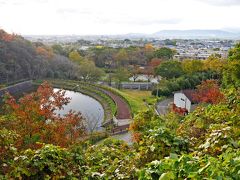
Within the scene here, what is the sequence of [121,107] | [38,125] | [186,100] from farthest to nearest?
[121,107] < [186,100] < [38,125]

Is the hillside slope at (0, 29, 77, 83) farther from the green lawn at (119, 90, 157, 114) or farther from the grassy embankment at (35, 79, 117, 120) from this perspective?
the green lawn at (119, 90, 157, 114)

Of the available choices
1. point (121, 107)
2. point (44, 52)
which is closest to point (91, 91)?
point (121, 107)

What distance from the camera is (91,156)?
5.91 metres

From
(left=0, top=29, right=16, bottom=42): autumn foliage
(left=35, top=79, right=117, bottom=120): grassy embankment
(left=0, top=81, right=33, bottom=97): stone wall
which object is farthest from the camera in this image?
(left=0, top=29, right=16, bottom=42): autumn foliage

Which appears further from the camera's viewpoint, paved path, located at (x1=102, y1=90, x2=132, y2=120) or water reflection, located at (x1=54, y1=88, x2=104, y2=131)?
water reflection, located at (x1=54, y1=88, x2=104, y2=131)

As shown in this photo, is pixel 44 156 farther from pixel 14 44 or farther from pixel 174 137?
pixel 14 44

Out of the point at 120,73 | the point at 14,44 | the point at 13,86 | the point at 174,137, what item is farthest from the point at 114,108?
the point at 174,137

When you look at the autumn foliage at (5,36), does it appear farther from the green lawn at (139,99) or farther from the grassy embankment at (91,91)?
the green lawn at (139,99)

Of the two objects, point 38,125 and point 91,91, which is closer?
point 38,125

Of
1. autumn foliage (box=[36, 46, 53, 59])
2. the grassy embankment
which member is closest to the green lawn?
the grassy embankment

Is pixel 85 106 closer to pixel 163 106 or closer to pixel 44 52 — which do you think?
pixel 163 106

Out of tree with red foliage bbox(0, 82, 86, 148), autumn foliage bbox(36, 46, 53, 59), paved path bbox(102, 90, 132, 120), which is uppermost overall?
autumn foliage bbox(36, 46, 53, 59)

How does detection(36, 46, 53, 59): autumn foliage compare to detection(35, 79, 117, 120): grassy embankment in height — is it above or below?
above

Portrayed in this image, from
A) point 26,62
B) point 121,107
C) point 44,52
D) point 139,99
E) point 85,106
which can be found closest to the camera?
point 121,107
